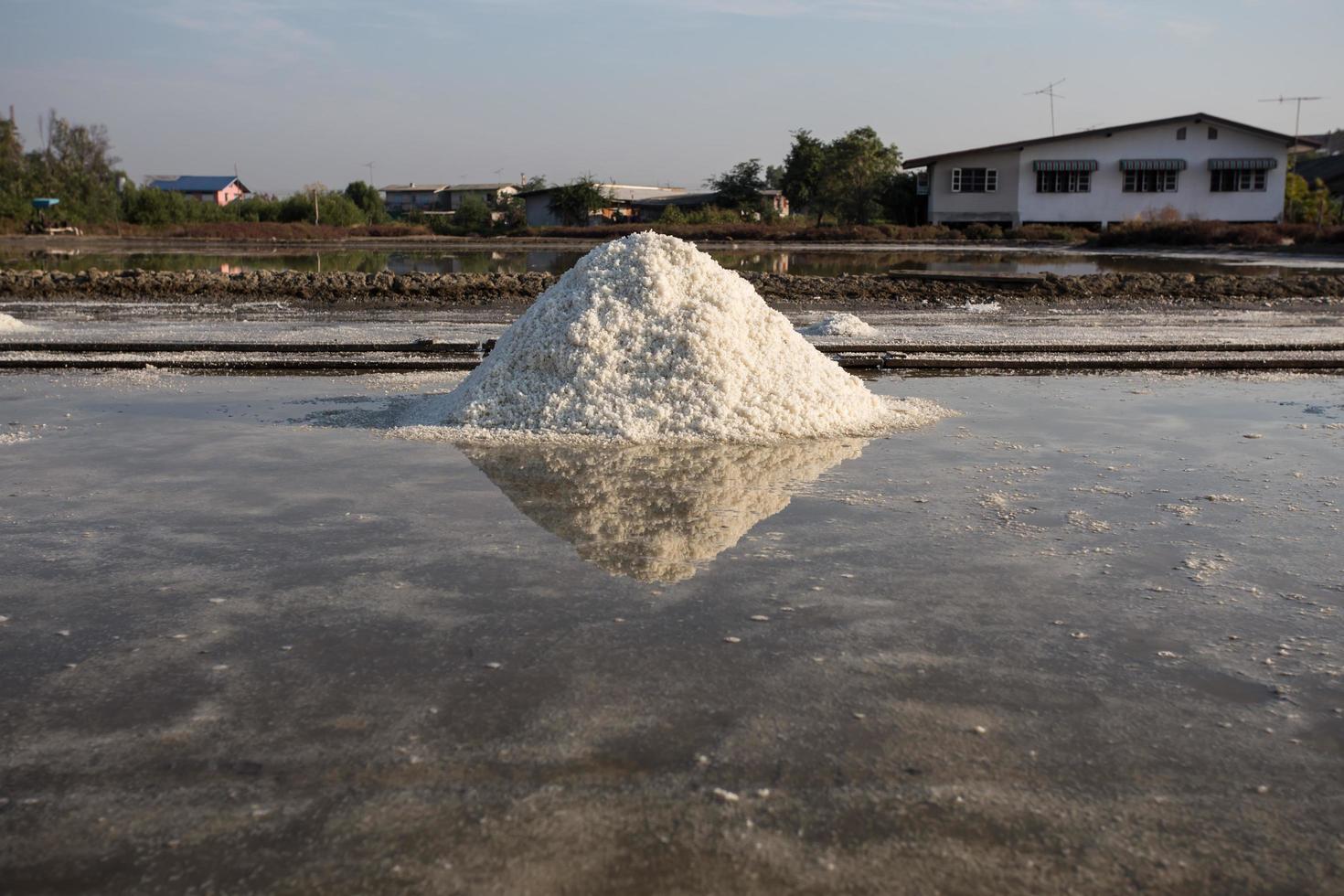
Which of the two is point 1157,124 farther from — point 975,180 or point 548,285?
point 548,285

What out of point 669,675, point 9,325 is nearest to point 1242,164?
point 9,325

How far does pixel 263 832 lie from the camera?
2.31m

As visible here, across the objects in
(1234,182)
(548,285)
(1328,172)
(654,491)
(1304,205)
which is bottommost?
(654,491)

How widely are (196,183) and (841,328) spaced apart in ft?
252

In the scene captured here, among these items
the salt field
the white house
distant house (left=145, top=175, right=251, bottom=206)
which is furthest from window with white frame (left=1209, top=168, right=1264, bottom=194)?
distant house (left=145, top=175, right=251, bottom=206)

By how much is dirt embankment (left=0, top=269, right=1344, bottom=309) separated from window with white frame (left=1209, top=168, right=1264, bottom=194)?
22378 millimetres

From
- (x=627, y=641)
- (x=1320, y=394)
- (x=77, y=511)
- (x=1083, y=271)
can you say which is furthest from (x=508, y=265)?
(x=627, y=641)

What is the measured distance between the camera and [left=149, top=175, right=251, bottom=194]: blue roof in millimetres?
77125

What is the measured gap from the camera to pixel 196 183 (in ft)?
256

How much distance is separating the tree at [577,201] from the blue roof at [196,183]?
37.9m

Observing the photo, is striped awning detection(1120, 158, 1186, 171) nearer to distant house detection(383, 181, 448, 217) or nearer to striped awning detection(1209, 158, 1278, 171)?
striped awning detection(1209, 158, 1278, 171)

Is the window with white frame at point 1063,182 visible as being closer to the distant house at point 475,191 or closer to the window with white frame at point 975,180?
the window with white frame at point 975,180

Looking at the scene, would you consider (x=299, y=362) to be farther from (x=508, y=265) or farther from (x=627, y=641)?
(x=508, y=265)

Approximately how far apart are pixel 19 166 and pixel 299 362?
48030 mm
